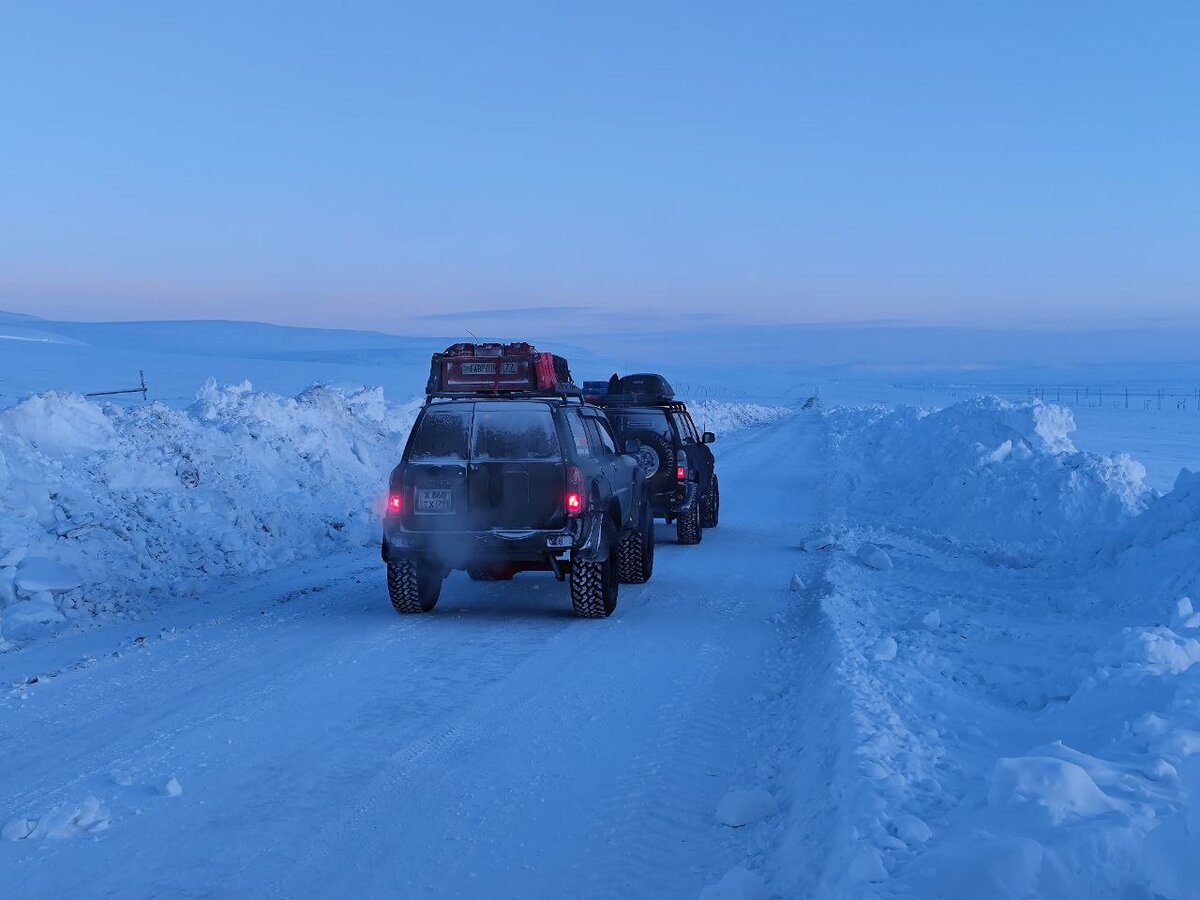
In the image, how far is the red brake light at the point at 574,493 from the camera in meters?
9.86

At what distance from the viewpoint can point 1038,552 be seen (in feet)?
46.3

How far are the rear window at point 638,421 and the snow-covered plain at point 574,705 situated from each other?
182 centimetres

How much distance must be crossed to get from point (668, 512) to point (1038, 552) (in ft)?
16.4

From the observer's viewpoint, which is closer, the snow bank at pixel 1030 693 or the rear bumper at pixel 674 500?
the snow bank at pixel 1030 693

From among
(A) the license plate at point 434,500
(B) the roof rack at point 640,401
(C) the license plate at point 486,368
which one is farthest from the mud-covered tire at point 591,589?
(B) the roof rack at point 640,401

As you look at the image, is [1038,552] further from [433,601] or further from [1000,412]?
[1000,412]

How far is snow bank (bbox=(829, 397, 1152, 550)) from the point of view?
15392mm

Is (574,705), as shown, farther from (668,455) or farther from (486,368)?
(668,455)

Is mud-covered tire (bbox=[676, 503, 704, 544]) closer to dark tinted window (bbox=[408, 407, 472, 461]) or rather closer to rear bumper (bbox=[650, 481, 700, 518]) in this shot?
rear bumper (bbox=[650, 481, 700, 518])

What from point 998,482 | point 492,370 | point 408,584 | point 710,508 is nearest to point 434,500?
point 408,584

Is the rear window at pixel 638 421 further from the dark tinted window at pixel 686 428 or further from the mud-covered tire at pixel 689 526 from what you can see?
the mud-covered tire at pixel 689 526

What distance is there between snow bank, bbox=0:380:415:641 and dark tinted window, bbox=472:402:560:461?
156 inches

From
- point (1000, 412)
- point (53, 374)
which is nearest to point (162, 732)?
point (1000, 412)

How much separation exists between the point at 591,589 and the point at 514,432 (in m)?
1.66
